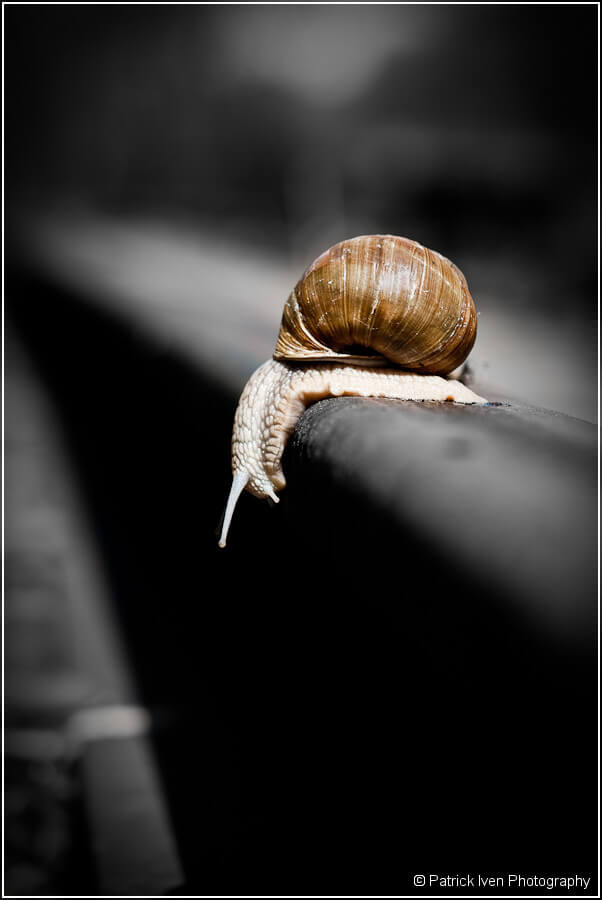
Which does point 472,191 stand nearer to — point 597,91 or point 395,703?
point 597,91

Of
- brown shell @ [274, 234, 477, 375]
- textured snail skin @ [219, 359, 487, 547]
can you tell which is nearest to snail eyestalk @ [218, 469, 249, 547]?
textured snail skin @ [219, 359, 487, 547]

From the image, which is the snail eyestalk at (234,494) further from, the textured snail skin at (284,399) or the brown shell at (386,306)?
the brown shell at (386,306)

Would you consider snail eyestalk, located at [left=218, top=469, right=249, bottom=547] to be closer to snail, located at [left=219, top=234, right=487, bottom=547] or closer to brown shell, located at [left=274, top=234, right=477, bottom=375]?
snail, located at [left=219, top=234, right=487, bottom=547]

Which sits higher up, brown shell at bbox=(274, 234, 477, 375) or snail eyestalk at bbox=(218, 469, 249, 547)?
brown shell at bbox=(274, 234, 477, 375)

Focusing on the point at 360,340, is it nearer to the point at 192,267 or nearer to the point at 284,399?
the point at 284,399

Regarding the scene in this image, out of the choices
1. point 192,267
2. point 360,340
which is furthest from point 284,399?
point 192,267

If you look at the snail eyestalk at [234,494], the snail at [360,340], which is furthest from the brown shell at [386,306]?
the snail eyestalk at [234,494]

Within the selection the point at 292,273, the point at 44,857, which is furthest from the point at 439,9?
the point at 44,857
